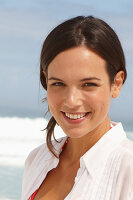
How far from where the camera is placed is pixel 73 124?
3049 mm

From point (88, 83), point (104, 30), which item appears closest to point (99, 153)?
point (88, 83)

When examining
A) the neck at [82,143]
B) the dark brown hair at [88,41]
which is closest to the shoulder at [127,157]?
the neck at [82,143]

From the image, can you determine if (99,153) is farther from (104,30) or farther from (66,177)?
(104,30)

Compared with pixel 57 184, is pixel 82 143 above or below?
above

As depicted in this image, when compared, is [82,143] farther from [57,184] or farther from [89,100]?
[89,100]

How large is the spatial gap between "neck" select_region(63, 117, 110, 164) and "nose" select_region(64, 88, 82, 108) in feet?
1.05

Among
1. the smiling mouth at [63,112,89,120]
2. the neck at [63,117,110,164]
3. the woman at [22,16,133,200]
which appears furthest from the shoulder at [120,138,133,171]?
the smiling mouth at [63,112,89,120]

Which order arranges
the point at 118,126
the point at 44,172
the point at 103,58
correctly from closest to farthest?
the point at 103,58 → the point at 118,126 → the point at 44,172

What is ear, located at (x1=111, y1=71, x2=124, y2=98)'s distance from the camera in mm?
3033

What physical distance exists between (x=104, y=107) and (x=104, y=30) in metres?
0.51

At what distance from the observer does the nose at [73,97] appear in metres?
2.89

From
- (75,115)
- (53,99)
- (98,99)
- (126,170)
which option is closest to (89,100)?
(98,99)

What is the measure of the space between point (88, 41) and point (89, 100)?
1.25 ft

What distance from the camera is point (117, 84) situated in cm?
308
